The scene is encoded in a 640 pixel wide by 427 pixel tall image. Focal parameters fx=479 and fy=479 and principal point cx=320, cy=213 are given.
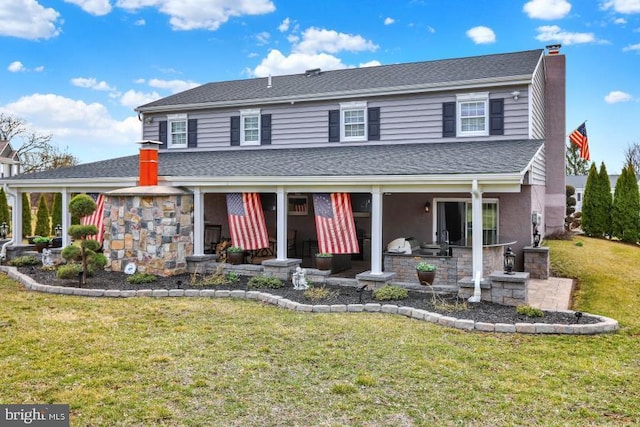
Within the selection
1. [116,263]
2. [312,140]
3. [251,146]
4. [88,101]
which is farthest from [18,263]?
[88,101]

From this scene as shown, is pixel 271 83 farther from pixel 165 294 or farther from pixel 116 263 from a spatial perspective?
pixel 165 294

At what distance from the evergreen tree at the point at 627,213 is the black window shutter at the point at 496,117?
421 inches

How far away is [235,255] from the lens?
42.2 feet

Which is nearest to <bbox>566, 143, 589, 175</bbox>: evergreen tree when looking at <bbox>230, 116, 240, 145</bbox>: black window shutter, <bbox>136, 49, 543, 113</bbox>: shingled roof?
<bbox>136, 49, 543, 113</bbox>: shingled roof

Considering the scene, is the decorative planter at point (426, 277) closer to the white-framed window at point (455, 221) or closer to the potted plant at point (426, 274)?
the potted plant at point (426, 274)

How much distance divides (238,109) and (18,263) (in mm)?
8466

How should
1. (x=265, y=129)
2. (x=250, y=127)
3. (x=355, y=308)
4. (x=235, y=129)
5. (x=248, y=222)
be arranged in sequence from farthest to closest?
(x=235, y=129), (x=250, y=127), (x=265, y=129), (x=248, y=222), (x=355, y=308)

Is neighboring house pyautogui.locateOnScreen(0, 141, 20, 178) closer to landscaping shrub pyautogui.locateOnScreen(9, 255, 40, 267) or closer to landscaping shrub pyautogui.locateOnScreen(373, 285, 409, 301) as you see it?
landscaping shrub pyautogui.locateOnScreen(9, 255, 40, 267)

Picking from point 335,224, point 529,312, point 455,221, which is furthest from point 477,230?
point 455,221

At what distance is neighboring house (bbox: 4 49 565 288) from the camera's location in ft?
36.3

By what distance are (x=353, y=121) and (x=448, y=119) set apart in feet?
9.97

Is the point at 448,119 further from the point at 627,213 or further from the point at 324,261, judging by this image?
the point at 627,213

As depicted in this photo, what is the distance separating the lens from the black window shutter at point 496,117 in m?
13.7

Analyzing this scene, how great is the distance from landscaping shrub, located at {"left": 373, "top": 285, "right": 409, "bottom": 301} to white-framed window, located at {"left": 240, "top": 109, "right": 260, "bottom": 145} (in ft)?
28.9
